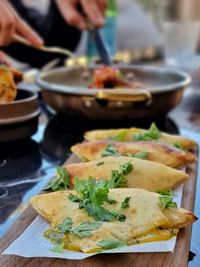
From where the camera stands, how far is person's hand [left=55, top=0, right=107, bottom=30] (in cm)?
150

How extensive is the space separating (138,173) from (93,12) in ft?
2.99

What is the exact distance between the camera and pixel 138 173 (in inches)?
28.0

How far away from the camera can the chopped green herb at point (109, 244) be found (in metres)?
0.53

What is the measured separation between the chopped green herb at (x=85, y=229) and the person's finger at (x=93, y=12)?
998mm

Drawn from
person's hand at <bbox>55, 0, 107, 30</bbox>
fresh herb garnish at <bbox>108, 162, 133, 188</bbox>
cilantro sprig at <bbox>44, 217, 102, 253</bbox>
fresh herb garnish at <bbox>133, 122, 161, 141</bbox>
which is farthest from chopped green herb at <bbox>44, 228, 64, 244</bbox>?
person's hand at <bbox>55, 0, 107, 30</bbox>

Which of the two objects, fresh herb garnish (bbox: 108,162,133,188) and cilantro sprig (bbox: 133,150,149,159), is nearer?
fresh herb garnish (bbox: 108,162,133,188)

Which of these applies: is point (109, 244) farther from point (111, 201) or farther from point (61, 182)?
point (61, 182)

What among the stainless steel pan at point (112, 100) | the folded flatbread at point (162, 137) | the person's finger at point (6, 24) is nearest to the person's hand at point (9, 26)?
the person's finger at point (6, 24)

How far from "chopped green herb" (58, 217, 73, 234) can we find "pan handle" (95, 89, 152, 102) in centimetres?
53

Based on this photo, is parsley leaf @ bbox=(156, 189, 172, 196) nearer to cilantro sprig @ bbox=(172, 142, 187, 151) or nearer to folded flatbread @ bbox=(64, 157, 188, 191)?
folded flatbread @ bbox=(64, 157, 188, 191)

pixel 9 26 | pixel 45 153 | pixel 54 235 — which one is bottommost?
pixel 45 153

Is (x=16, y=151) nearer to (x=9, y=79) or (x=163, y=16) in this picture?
(x=9, y=79)

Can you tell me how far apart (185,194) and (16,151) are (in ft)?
1.33

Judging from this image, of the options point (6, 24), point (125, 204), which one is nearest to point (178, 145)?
point (125, 204)
